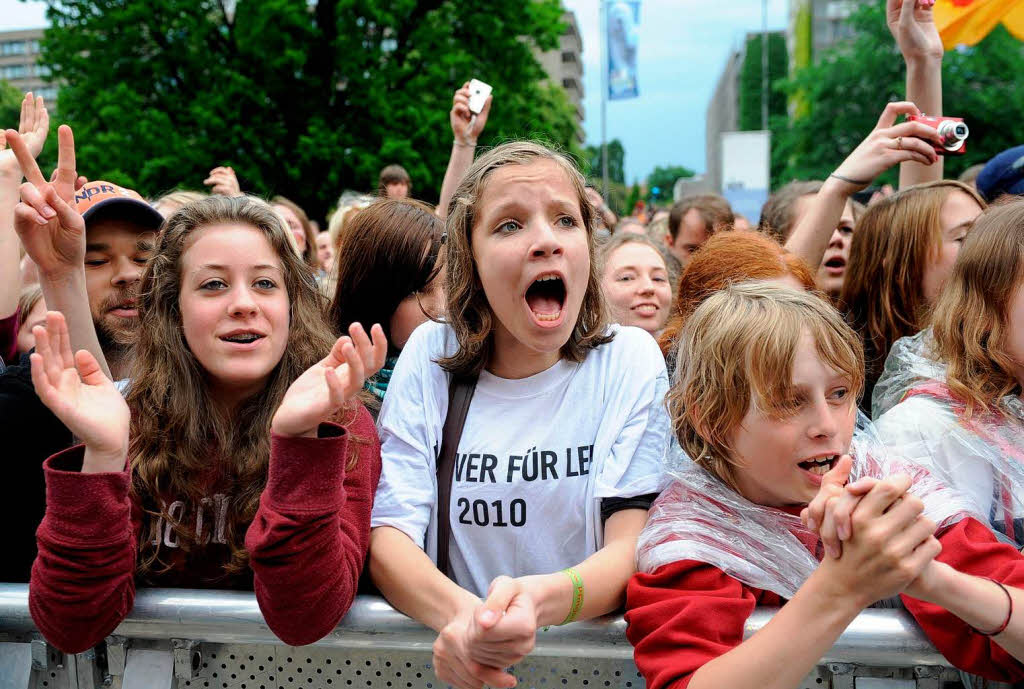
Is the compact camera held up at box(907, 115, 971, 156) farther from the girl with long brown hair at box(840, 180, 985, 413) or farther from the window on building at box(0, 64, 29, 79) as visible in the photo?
the window on building at box(0, 64, 29, 79)

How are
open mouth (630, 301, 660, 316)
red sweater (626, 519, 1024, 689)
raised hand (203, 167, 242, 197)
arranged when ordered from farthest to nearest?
raised hand (203, 167, 242, 197)
open mouth (630, 301, 660, 316)
red sweater (626, 519, 1024, 689)

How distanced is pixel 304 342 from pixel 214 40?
17877 mm

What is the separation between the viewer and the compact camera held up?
310 cm

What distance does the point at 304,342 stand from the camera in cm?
244

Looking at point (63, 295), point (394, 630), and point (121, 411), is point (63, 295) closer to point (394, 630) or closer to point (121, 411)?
point (121, 411)

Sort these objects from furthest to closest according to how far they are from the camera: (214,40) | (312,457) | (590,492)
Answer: (214,40), (590,492), (312,457)

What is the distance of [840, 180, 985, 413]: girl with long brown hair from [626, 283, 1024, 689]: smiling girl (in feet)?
4.15

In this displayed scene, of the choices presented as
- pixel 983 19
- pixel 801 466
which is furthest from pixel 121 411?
pixel 983 19

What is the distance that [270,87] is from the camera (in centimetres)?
1794

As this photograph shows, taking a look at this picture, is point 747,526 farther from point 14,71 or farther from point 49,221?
point 14,71

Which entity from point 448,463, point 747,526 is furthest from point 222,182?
point 747,526

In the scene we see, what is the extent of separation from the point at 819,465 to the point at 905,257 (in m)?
1.53

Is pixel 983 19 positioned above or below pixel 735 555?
above

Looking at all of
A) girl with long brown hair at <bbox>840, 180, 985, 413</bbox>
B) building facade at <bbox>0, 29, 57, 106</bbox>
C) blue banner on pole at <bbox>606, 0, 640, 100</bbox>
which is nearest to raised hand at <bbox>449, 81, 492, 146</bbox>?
girl with long brown hair at <bbox>840, 180, 985, 413</bbox>
